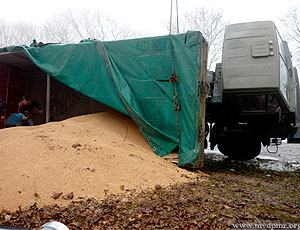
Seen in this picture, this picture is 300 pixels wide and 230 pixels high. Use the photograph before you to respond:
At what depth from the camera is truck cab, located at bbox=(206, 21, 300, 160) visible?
5.14m

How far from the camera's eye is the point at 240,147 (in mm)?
7383

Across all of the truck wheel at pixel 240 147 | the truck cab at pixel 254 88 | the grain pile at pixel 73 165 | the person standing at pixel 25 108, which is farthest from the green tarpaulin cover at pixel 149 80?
the truck wheel at pixel 240 147

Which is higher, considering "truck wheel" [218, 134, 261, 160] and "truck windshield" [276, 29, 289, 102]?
"truck windshield" [276, 29, 289, 102]

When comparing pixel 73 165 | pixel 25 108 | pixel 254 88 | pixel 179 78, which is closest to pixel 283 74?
pixel 254 88

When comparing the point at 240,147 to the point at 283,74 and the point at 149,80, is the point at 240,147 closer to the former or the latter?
the point at 283,74

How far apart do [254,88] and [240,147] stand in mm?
2706

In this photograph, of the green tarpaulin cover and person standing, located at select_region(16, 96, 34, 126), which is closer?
the green tarpaulin cover

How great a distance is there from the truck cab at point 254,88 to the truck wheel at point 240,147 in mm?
295

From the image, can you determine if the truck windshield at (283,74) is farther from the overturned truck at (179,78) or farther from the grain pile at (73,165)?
the grain pile at (73,165)

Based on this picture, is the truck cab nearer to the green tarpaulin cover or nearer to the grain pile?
the green tarpaulin cover

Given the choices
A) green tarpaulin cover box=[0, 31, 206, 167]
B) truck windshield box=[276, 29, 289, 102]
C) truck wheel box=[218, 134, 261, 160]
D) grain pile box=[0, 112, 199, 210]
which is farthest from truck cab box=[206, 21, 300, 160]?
grain pile box=[0, 112, 199, 210]

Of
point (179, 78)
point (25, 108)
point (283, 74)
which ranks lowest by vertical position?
point (25, 108)

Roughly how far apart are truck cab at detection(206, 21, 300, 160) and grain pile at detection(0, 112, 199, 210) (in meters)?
2.15

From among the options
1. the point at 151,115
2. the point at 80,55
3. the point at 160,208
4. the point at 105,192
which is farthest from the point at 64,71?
the point at 160,208
